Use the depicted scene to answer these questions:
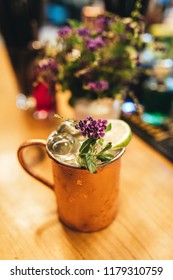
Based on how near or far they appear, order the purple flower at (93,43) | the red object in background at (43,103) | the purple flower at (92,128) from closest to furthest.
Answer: the purple flower at (92,128) < the purple flower at (93,43) < the red object in background at (43,103)

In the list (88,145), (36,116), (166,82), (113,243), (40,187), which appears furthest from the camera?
(36,116)

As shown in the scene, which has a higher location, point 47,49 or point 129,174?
point 47,49

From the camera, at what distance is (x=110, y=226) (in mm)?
661

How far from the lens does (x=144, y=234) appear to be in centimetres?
64

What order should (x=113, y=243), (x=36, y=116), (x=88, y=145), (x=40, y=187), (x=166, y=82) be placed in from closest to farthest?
(x=88, y=145), (x=113, y=243), (x=40, y=187), (x=166, y=82), (x=36, y=116)

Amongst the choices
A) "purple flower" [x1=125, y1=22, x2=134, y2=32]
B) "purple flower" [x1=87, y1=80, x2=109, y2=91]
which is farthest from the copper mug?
A: "purple flower" [x1=125, y1=22, x2=134, y2=32]

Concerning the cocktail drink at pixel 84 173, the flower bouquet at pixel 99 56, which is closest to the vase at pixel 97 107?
the flower bouquet at pixel 99 56

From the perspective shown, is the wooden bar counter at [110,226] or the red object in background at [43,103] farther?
the red object in background at [43,103]

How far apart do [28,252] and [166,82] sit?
0.62 meters

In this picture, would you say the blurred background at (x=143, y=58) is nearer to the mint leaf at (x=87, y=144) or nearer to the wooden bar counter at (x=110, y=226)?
the wooden bar counter at (x=110, y=226)

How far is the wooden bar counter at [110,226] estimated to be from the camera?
0.61 m

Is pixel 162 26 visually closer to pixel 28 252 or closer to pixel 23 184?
pixel 23 184

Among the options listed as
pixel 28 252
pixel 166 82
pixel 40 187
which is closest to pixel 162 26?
pixel 166 82

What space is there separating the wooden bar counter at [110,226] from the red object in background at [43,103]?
20 centimetres
